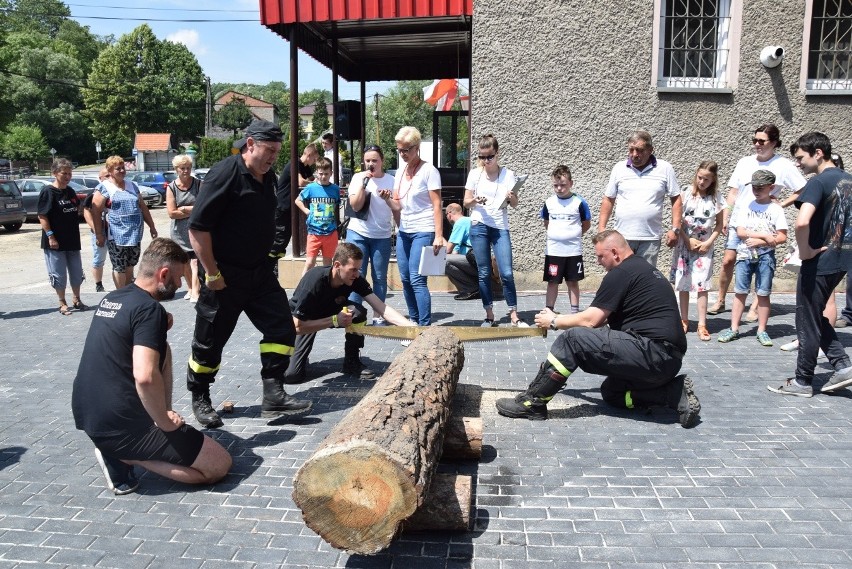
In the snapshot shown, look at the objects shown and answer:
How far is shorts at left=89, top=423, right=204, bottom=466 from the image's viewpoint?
384cm

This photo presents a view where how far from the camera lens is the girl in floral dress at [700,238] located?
7.14m

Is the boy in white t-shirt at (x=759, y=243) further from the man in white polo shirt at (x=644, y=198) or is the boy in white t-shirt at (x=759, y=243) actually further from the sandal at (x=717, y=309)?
the sandal at (x=717, y=309)

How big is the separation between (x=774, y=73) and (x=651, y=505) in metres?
7.44

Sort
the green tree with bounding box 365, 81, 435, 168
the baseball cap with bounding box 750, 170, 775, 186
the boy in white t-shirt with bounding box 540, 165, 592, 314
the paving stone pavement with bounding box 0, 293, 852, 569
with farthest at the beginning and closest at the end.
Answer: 1. the green tree with bounding box 365, 81, 435, 168
2. the boy in white t-shirt with bounding box 540, 165, 592, 314
3. the baseball cap with bounding box 750, 170, 775, 186
4. the paving stone pavement with bounding box 0, 293, 852, 569

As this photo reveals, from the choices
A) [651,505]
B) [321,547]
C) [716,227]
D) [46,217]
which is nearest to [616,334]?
[651,505]

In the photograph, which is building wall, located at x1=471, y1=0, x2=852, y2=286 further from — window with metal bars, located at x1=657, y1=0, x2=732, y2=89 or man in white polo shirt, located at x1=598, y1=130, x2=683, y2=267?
man in white polo shirt, located at x1=598, y1=130, x2=683, y2=267

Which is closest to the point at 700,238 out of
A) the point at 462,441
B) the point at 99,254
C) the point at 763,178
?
the point at 763,178

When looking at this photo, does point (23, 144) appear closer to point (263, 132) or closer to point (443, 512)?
point (263, 132)

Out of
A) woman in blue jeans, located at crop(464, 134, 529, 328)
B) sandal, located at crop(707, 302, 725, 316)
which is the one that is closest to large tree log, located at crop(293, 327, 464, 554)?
woman in blue jeans, located at crop(464, 134, 529, 328)

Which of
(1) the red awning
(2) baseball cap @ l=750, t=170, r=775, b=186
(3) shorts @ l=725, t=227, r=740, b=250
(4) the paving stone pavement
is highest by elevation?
(1) the red awning

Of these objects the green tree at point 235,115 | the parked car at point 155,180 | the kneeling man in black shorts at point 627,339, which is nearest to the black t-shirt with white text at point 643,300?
the kneeling man in black shorts at point 627,339

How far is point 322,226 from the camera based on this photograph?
A: 346 inches

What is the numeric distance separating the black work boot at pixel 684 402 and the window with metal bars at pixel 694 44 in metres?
5.65

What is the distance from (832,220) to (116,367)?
4921 mm
